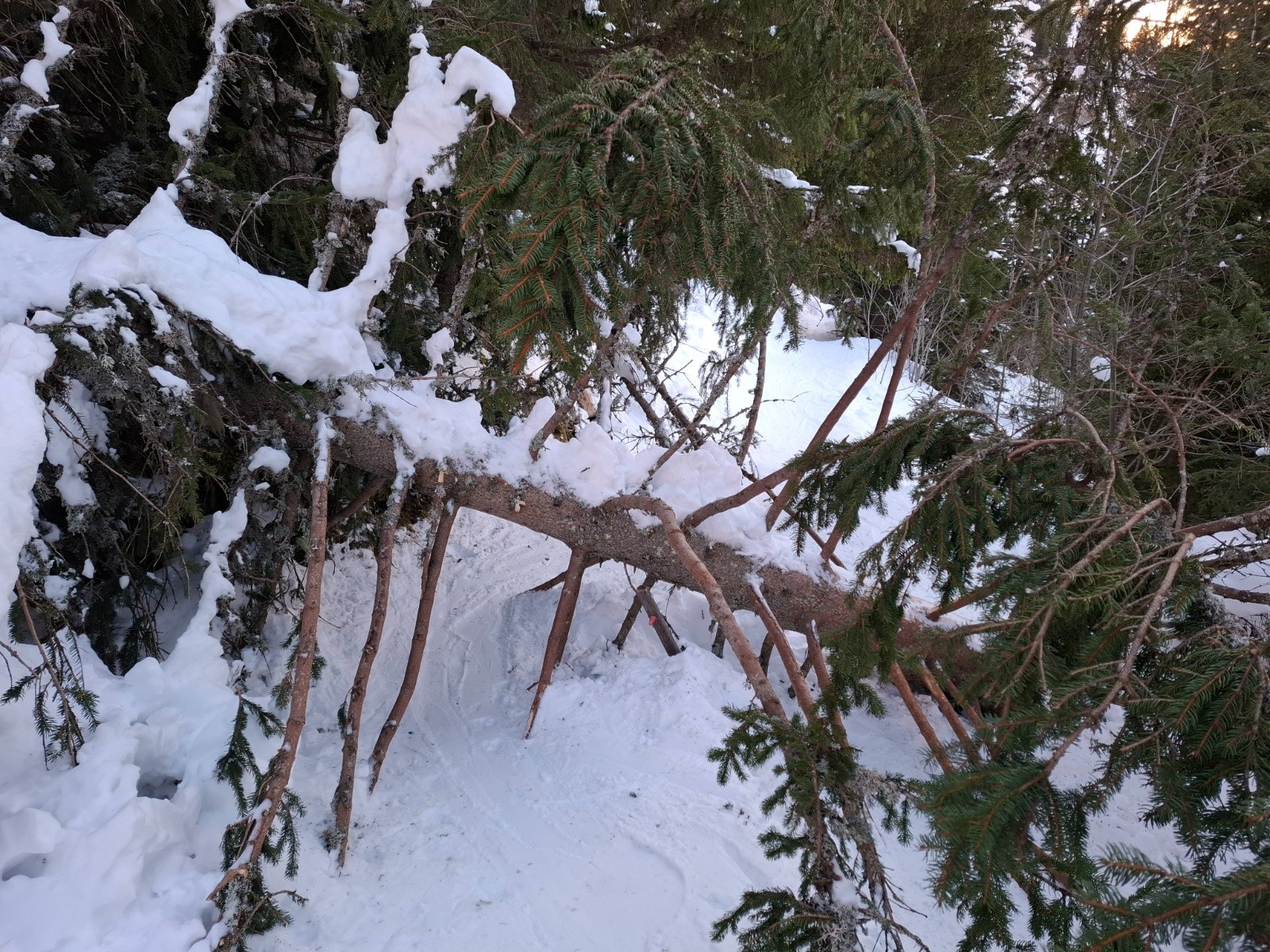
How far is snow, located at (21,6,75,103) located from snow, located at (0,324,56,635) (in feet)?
4.84

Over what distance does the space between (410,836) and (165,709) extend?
3.88 feet

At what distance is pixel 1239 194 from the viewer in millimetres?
5219

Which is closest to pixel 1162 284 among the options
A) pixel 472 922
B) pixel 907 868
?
pixel 907 868

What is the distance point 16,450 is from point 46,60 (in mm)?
2023

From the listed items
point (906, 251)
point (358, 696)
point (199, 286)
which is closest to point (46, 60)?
point (199, 286)

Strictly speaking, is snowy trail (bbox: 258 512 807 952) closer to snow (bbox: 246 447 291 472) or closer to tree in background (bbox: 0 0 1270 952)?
tree in background (bbox: 0 0 1270 952)

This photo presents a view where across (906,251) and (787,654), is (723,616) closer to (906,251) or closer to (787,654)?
(787,654)

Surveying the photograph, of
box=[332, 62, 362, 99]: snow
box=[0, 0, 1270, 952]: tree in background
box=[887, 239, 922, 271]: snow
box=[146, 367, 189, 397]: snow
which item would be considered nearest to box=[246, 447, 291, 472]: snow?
box=[0, 0, 1270, 952]: tree in background

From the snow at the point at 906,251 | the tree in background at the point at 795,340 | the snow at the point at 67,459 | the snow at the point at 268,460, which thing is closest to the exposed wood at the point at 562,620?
the tree in background at the point at 795,340

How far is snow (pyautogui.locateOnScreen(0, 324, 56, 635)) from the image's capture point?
70.5 inches

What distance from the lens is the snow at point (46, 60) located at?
2.75 meters

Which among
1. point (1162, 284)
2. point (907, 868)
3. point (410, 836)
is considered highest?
point (1162, 284)

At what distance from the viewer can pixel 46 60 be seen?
280 cm

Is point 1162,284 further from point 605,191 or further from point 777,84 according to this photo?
point 605,191
